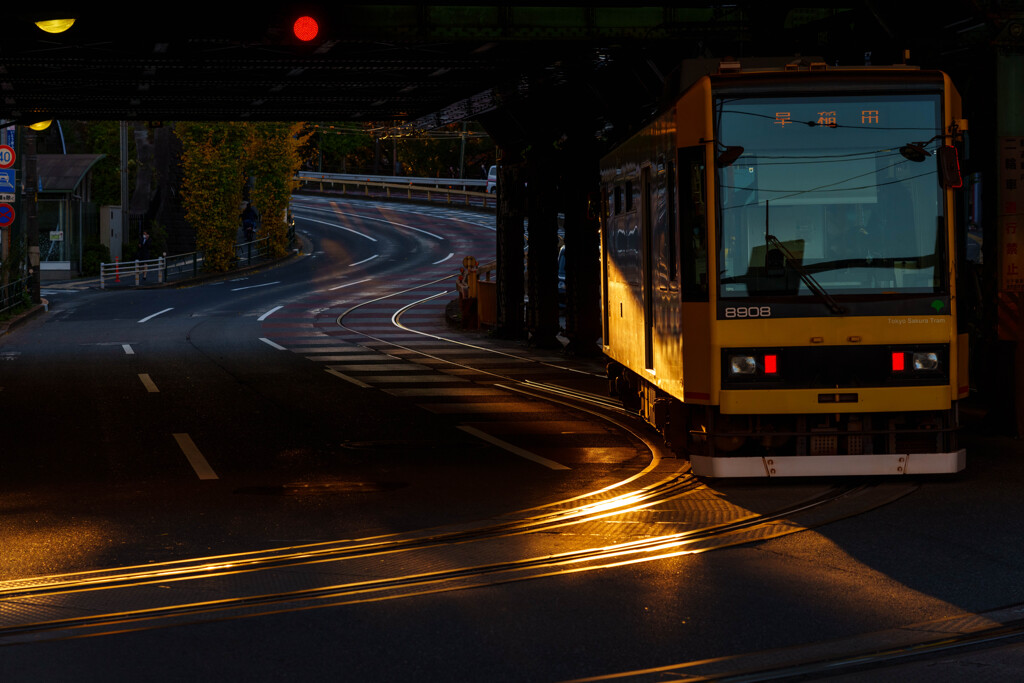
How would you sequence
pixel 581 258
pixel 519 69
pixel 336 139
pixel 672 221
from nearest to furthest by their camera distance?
pixel 672 221 → pixel 519 69 → pixel 581 258 → pixel 336 139

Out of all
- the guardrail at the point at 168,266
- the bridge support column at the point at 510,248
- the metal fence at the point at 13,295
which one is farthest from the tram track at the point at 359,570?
the guardrail at the point at 168,266

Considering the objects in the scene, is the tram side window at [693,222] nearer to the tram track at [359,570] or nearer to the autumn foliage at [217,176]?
the tram track at [359,570]

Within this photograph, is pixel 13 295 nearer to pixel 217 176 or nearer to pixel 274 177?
pixel 217 176

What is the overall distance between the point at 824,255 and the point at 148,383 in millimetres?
12358

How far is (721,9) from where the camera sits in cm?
1733

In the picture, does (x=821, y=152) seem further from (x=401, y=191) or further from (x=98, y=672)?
(x=401, y=191)

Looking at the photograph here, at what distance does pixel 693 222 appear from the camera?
9.85 meters

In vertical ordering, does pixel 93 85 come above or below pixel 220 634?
above

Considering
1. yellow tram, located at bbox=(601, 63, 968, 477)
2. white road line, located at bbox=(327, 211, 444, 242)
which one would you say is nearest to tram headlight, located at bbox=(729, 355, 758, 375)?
yellow tram, located at bbox=(601, 63, 968, 477)

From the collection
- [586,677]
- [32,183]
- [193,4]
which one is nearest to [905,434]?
[586,677]

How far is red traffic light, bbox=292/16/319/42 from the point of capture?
15.4 m

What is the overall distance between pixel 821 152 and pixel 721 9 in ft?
26.9

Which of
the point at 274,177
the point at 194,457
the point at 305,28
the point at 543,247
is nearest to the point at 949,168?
the point at 194,457

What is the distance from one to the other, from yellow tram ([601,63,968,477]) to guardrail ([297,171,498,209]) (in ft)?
246
